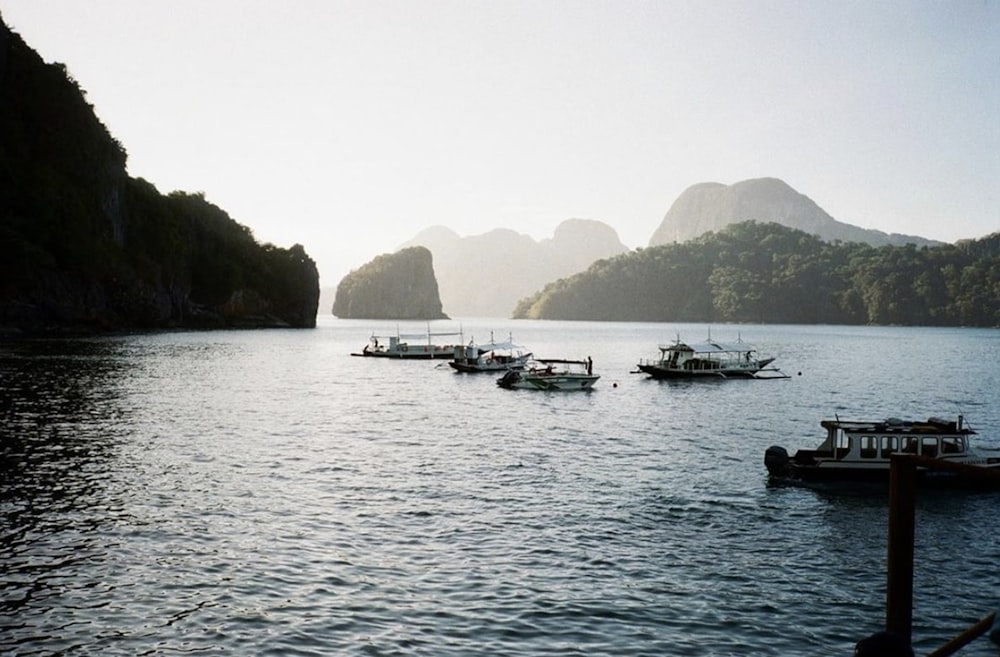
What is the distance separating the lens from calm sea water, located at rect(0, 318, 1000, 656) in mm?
19797

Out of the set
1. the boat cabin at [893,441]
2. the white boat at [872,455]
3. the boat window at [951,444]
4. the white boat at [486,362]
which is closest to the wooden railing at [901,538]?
the white boat at [872,455]

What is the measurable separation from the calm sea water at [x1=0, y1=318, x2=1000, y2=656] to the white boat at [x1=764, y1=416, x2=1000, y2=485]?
6.42ft

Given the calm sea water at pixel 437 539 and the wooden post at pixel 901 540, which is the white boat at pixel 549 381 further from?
the wooden post at pixel 901 540

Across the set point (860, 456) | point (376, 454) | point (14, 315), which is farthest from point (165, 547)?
point (14, 315)

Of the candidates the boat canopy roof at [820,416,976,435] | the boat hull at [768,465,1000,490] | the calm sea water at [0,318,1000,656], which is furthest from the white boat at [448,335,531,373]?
the boat hull at [768,465,1000,490]

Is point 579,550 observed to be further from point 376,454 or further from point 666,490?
point 376,454

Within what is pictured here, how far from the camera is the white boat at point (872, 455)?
39688 mm

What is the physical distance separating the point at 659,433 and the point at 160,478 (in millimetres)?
34293

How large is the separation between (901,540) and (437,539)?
55.2ft

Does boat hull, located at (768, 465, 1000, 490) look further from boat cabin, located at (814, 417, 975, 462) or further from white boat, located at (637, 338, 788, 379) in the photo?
white boat, located at (637, 338, 788, 379)

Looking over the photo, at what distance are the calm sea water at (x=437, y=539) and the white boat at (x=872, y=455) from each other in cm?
196

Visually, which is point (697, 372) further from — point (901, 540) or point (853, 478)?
point (901, 540)

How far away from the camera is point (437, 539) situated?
27.7 metres

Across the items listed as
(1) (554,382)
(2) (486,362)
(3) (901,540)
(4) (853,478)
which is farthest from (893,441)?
(2) (486,362)
